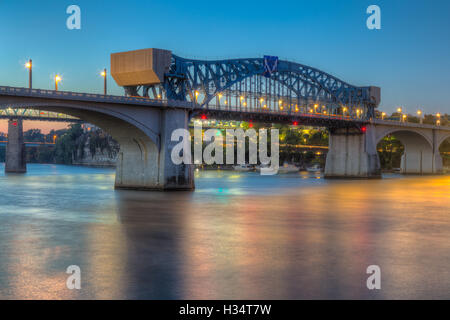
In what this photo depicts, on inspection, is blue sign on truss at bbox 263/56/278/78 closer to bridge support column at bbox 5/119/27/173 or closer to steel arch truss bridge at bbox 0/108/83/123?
steel arch truss bridge at bbox 0/108/83/123

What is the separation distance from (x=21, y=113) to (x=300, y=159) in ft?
319

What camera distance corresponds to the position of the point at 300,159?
188 metres

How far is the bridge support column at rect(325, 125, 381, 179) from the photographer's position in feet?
351

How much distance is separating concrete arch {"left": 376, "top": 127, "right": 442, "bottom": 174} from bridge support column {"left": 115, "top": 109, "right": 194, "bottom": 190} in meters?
80.4

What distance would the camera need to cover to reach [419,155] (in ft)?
448

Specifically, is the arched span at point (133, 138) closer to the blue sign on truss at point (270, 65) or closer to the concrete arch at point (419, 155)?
the blue sign on truss at point (270, 65)

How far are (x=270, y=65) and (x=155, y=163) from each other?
140 ft

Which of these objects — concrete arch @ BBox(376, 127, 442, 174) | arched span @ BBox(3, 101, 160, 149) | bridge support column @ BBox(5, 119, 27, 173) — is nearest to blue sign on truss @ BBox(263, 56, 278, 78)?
arched span @ BBox(3, 101, 160, 149)

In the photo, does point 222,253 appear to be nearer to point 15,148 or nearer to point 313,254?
point 313,254

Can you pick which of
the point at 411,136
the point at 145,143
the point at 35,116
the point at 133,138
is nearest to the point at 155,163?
the point at 145,143

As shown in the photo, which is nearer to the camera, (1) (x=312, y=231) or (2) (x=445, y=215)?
(1) (x=312, y=231)

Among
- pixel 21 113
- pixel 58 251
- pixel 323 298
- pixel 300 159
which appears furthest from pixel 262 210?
pixel 300 159

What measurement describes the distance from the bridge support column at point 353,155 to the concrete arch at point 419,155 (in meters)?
23.9
